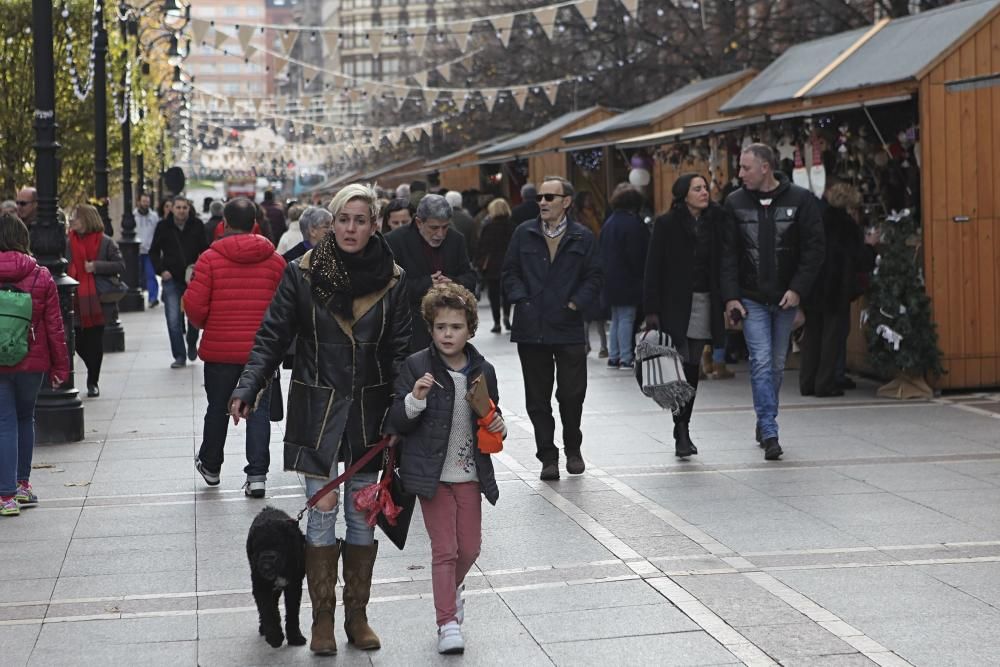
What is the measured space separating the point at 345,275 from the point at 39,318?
152 inches

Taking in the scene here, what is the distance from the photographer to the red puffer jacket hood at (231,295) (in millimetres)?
9891

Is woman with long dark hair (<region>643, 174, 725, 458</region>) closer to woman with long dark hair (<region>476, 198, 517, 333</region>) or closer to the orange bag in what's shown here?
the orange bag

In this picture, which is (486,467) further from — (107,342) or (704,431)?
(107,342)

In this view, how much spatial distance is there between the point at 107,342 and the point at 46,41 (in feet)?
26.7

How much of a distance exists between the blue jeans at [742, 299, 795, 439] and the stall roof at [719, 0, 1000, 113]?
367 cm

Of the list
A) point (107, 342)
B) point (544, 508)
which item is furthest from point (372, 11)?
point (544, 508)

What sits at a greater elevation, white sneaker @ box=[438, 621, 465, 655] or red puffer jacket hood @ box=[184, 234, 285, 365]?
red puffer jacket hood @ box=[184, 234, 285, 365]

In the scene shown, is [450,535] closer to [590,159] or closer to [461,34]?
[590,159]

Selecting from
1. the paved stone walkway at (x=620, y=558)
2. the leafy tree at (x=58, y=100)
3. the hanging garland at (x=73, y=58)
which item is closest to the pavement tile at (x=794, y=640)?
the paved stone walkway at (x=620, y=558)

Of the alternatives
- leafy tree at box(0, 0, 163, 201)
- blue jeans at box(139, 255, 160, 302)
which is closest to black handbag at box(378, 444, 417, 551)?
leafy tree at box(0, 0, 163, 201)

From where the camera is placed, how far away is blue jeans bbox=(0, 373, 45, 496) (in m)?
9.23

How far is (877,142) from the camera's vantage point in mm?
14695

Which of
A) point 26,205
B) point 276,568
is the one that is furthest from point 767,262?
point 26,205

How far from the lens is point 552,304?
10047 millimetres
